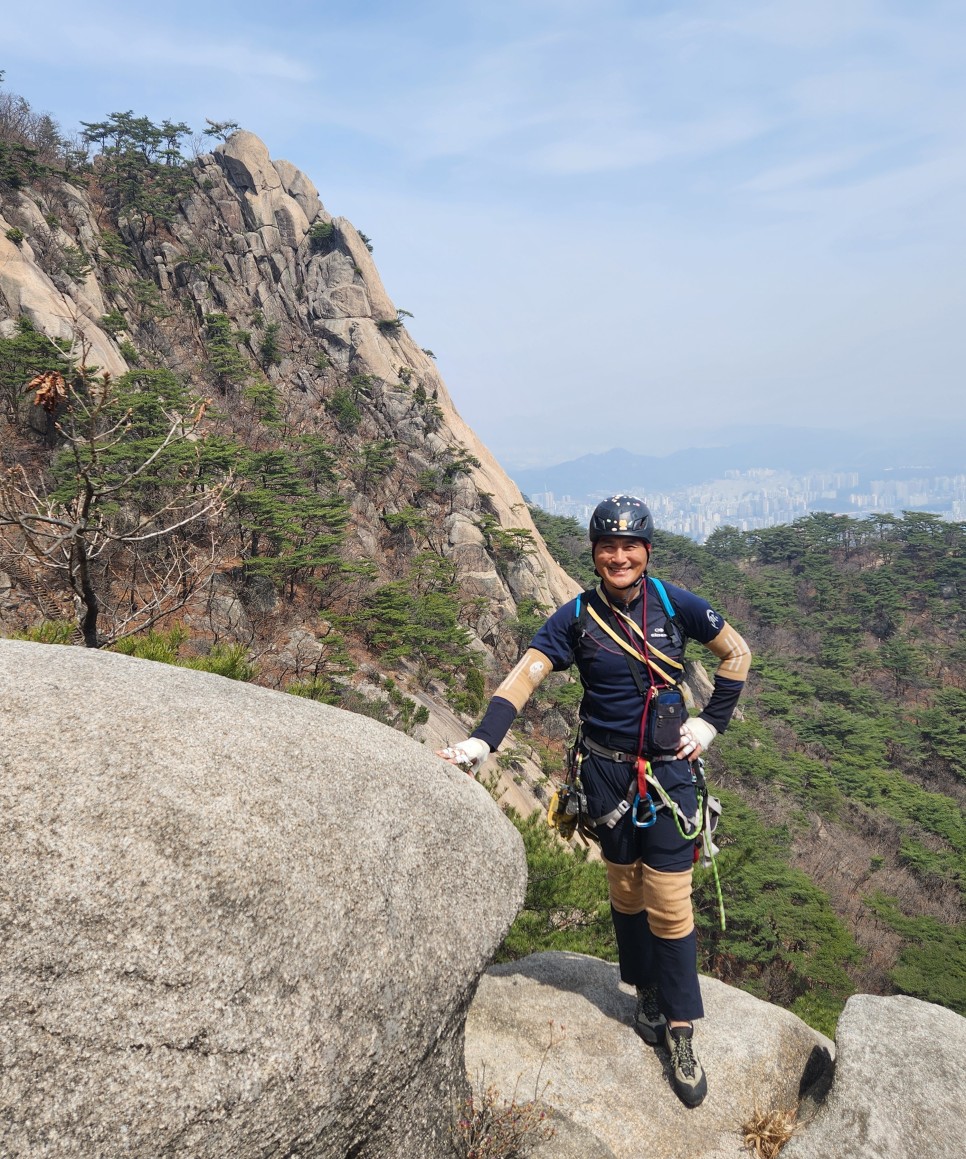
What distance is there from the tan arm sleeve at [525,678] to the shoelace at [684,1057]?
1979 millimetres

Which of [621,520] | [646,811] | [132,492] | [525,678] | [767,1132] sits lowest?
[767,1132]

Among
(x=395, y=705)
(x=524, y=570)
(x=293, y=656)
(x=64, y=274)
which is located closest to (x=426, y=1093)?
(x=395, y=705)

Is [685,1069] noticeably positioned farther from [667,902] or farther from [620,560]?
[620,560]

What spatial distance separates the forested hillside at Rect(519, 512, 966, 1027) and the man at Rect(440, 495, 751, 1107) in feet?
33.0

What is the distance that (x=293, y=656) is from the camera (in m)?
16.0

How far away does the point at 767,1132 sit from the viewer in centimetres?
331

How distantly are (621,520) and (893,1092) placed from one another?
3181 mm

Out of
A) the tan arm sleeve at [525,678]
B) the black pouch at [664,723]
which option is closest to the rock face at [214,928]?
the tan arm sleeve at [525,678]

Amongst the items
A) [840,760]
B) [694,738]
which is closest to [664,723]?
[694,738]

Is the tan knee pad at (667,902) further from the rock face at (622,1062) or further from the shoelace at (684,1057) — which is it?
the rock face at (622,1062)

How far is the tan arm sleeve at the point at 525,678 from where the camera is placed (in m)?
3.46

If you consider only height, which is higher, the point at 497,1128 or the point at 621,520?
the point at 621,520

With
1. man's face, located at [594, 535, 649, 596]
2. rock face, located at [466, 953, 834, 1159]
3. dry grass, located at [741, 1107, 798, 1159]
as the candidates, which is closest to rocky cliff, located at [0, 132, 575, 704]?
rock face, located at [466, 953, 834, 1159]

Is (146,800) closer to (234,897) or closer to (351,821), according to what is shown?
(234,897)
